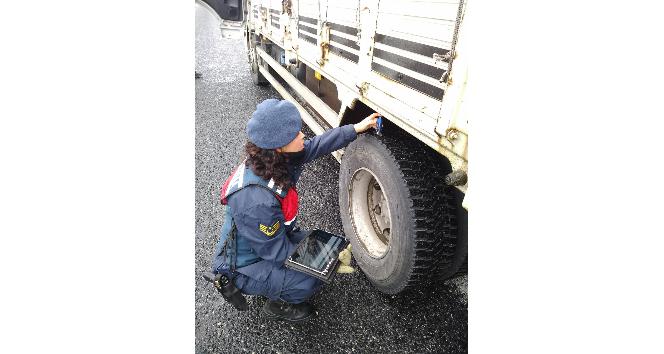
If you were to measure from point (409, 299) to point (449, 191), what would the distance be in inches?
31.7

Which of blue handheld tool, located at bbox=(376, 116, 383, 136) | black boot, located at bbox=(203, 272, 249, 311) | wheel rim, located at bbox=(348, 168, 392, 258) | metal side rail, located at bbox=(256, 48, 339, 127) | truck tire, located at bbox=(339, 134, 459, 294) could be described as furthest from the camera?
metal side rail, located at bbox=(256, 48, 339, 127)

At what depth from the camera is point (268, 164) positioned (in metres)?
1.83

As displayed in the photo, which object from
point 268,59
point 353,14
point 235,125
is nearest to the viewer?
point 353,14

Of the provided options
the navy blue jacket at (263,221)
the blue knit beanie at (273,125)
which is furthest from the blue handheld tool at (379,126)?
the blue knit beanie at (273,125)

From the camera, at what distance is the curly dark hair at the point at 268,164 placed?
6.01ft

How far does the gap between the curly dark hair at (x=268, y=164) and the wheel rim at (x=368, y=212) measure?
652 millimetres

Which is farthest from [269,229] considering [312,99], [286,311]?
[312,99]

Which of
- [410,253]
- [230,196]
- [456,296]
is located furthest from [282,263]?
[456,296]

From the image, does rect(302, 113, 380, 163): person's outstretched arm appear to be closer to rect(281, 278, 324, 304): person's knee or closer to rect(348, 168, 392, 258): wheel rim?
rect(348, 168, 392, 258): wheel rim

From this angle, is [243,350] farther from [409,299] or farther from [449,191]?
[449,191]

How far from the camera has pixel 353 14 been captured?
2.27 metres

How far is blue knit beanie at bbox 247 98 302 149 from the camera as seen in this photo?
176 cm

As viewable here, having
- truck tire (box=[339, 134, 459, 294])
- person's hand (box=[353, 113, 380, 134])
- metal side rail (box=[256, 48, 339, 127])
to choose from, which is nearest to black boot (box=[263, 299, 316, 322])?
truck tire (box=[339, 134, 459, 294])

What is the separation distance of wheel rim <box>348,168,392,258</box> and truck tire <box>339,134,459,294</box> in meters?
0.03
